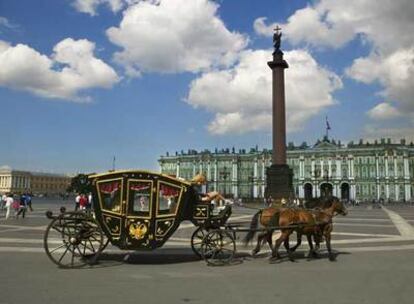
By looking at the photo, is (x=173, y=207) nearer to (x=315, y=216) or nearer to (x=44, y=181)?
(x=315, y=216)

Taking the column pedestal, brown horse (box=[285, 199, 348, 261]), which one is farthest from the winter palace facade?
brown horse (box=[285, 199, 348, 261])

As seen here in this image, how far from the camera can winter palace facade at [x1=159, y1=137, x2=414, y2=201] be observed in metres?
138

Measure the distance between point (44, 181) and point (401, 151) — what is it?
11940 centimetres

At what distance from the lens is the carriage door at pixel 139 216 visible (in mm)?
11336

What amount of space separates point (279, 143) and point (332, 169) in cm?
11141

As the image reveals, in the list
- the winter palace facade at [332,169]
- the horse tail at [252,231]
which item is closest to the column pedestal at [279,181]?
the horse tail at [252,231]

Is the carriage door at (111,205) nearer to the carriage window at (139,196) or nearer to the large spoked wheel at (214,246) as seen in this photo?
the carriage window at (139,196)

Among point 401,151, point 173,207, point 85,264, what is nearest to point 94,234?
point 85,264

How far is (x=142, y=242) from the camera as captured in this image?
11.4m

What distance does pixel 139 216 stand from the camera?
11445 millimetres

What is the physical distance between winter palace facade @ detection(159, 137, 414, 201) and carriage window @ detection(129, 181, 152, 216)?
118m

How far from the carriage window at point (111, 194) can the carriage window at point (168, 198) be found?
92cm

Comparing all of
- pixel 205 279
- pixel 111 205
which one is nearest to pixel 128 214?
pixel 111 205

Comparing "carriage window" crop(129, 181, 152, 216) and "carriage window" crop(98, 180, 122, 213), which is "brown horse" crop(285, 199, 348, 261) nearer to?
"carriage window" crop(129, 181, 152, 216)
